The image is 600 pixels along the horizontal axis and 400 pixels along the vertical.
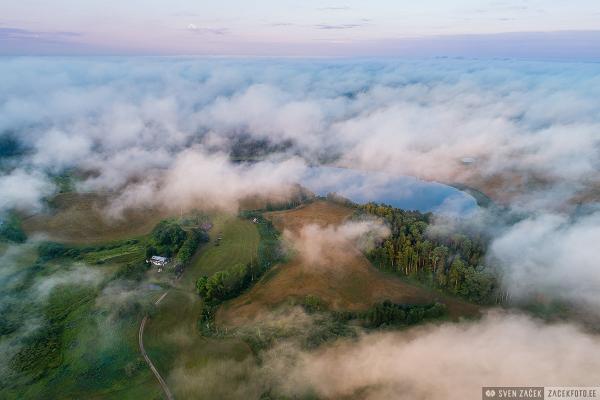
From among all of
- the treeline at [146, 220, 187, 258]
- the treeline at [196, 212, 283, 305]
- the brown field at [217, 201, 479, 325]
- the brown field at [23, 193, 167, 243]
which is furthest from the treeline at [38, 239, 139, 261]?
the brown field at [217, 201, 479, 325]

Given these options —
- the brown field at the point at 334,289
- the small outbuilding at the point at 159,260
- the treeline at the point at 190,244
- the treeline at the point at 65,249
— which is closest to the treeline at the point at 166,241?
the treeline at the point at 190,244

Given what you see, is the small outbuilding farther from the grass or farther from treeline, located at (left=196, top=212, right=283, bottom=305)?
treeline, located at (left=196, top=212, right=283, bottom=305)

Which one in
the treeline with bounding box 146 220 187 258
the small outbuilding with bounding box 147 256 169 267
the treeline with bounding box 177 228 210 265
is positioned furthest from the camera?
the treeline with bounding box 146 220 187 258

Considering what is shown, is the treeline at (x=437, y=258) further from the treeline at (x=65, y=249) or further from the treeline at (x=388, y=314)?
the treeline at (x=65, y=249)

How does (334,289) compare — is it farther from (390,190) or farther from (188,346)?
(390,190)

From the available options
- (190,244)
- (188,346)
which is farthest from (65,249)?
(188,346)

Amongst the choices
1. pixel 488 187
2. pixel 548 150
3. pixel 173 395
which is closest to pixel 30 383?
pixel 173 395
